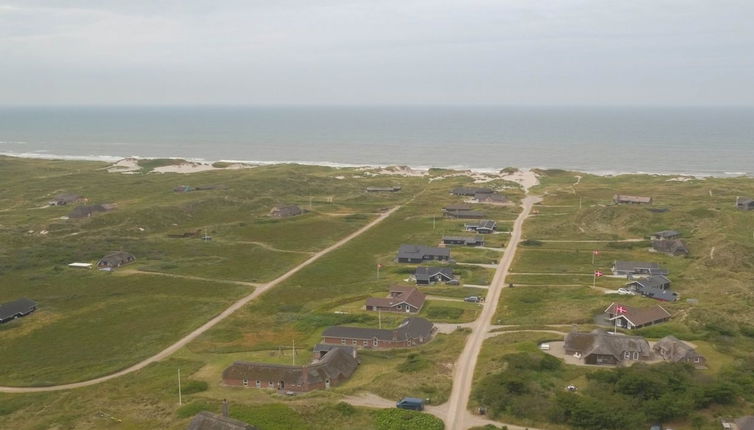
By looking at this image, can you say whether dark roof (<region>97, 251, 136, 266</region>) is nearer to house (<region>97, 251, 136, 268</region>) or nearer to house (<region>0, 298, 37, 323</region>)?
house (<region>97, 251, 136, 268</region>)

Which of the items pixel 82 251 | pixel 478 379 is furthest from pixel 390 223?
pixel 478 379

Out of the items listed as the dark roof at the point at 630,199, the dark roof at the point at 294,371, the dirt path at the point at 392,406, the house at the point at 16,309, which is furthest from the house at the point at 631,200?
the house at the point at 16,309

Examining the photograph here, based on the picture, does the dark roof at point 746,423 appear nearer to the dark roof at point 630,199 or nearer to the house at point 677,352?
the house at point 677,352

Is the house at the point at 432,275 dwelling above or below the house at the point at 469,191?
below

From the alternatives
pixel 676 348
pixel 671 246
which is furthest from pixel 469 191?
pixel 676 348

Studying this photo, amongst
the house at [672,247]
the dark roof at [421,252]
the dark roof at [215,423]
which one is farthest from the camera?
the house at [672,247]

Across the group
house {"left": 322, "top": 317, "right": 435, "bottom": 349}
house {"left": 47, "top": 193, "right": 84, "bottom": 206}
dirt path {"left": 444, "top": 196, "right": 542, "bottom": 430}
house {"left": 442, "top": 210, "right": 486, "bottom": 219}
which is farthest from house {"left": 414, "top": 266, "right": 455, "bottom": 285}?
house {"left": 47, "top": 193, "right": 84, "bottom": 206}

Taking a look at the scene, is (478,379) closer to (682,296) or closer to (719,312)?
(719,312)
